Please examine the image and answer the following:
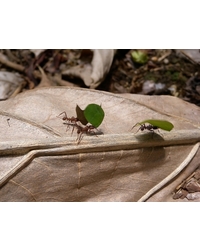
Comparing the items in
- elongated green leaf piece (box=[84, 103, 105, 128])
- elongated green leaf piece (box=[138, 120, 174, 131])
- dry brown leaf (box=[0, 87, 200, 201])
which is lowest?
dry brown leaf (box=[0, 87, 200, 201])

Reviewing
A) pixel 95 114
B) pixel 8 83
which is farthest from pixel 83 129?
pixel 8 83

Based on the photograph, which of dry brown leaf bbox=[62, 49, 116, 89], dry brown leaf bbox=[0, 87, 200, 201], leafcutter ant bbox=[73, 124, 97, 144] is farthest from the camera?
dry brown leaf bbox=[62, 49, 116, 89]

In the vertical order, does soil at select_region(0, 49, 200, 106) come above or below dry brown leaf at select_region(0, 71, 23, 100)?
above

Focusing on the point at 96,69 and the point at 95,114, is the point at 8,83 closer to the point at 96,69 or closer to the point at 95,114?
the point at 96,69

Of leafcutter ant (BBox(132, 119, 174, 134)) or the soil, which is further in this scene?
the soil

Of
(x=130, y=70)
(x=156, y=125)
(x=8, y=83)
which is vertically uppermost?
(x=156, y=125)

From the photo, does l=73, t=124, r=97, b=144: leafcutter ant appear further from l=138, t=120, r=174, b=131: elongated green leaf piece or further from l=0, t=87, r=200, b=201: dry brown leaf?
l=138, t=120, r=174, b=131: elongated green leaf piece

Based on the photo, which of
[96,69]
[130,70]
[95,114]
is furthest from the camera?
[130,70]

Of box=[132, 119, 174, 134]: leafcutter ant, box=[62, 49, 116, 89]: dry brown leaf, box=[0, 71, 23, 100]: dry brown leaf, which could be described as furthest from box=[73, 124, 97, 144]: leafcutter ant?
box=[0, 71, 23, 100]: dry brown leaf
